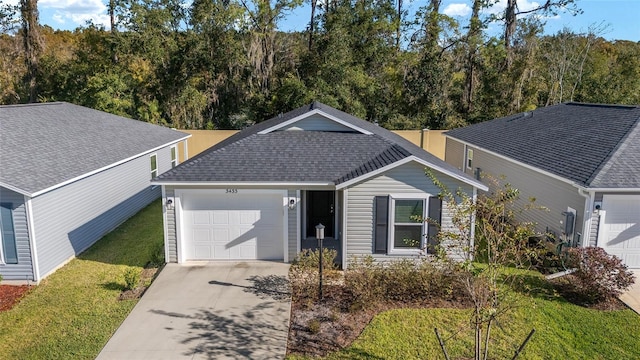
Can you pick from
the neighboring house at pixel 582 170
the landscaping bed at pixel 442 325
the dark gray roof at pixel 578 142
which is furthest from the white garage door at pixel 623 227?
the landscaping bed at pixel 442 325

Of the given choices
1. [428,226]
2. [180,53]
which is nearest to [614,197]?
[428,226]

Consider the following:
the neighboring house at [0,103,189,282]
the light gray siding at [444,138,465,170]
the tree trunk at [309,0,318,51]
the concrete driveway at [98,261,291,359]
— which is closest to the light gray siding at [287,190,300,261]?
the concrete driveway at [98,261,291,359]

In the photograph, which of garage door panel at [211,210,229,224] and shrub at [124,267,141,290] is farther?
garage door panel at [211,210,229,224]

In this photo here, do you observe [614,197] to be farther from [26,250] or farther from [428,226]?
[26,250]

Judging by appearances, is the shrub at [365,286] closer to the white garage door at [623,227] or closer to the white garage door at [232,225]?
the white garage door at [232,225]

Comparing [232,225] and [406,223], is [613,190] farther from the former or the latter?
[232,225]

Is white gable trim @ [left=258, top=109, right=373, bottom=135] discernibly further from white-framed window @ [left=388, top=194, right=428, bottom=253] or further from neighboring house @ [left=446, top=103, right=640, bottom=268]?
neighboring house @ [left=446, top=103, right=640, bottom=268]
